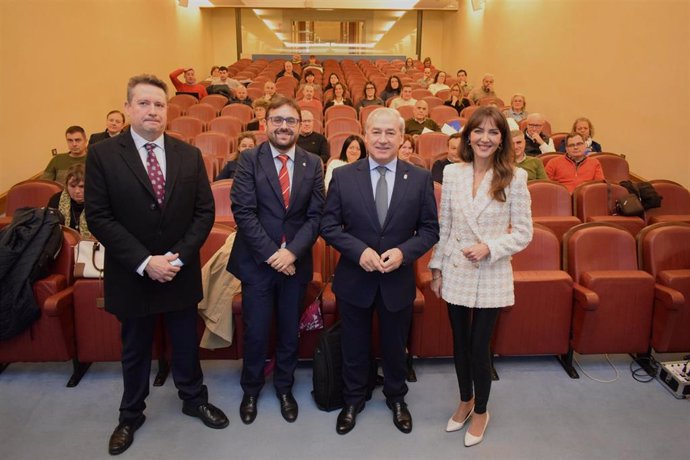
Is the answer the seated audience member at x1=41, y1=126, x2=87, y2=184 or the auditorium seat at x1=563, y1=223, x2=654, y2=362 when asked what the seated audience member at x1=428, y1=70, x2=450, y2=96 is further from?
the auditorium seat at x1=563, y1=223, x2=654, y2=362

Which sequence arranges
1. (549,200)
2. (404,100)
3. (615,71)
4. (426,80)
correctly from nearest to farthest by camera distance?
(549,200) → (615,71) → (404,100) → (426,80)

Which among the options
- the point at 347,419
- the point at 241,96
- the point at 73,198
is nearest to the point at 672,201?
the point at 347,419

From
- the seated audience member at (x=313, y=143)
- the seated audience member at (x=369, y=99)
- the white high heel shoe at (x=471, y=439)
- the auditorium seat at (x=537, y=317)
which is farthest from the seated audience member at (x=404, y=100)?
the white high heel shoe at (x=471, y=439)

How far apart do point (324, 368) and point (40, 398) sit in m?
1.41

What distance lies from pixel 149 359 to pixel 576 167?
3772 millimetres

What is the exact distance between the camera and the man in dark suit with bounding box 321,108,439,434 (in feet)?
6.62

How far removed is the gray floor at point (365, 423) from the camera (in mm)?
2137

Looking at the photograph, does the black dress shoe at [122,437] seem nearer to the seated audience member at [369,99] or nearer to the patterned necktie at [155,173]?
the patterned necktie at [155,173]

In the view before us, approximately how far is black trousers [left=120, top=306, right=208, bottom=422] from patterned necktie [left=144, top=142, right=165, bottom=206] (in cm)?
54

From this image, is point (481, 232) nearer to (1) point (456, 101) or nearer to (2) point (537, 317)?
(2) point (537, 317)

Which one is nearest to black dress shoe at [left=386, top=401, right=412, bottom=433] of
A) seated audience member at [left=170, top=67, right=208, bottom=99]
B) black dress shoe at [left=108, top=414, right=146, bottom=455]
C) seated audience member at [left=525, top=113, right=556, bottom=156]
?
black dress shoe at [left=108, top=414, right=146, bottom=455]

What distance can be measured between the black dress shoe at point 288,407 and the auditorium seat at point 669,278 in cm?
196

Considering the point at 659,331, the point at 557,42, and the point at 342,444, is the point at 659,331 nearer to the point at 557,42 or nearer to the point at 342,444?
the point at 342,444

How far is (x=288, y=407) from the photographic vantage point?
236cm
